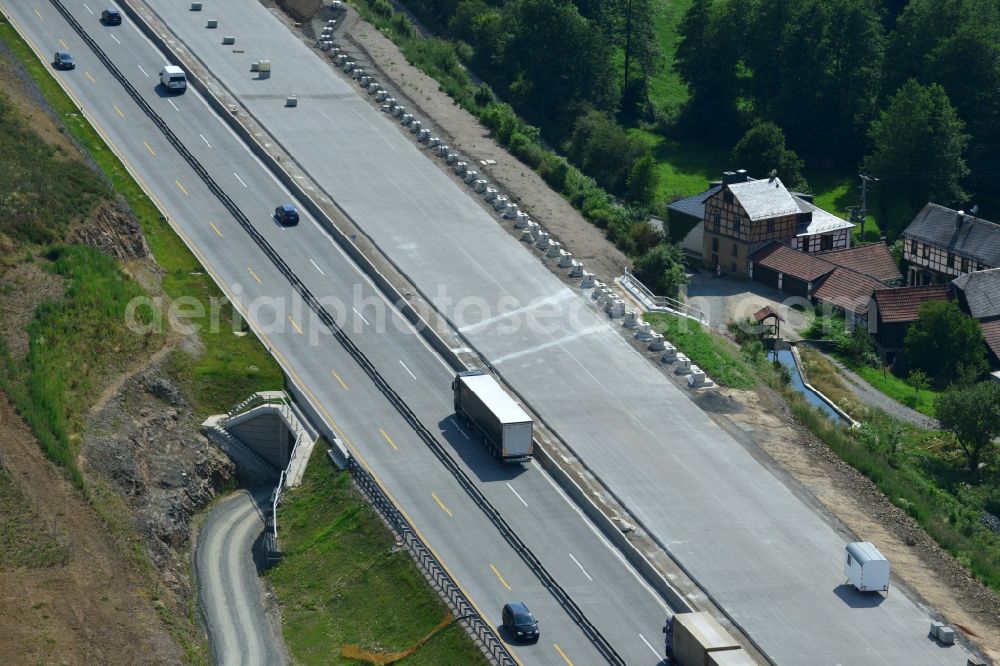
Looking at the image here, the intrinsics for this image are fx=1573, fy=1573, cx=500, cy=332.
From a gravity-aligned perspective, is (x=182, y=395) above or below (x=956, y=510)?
below

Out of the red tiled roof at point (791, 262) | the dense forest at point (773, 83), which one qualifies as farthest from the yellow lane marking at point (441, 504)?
the dense forest at point (773, 83)

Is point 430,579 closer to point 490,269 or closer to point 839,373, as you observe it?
point 490,269

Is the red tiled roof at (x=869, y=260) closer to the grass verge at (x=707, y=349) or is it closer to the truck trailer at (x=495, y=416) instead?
the grass verge at (x=707, y=349)

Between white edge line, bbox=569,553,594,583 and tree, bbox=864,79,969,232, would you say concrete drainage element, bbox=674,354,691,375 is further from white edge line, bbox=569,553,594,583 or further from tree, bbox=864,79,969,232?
tree, bbox=864,79,969,232

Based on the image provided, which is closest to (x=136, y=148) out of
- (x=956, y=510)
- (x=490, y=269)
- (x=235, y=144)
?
(x=235, y=144)

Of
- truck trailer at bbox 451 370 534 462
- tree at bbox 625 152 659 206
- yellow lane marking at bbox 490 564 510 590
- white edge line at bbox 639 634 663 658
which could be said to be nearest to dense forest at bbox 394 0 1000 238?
tree at bbox 625 152 659 206

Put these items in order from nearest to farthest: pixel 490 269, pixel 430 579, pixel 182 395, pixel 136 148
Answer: pixel 430 579 < pixel 182 395 < pixel 490 269 < pixel 136 148
